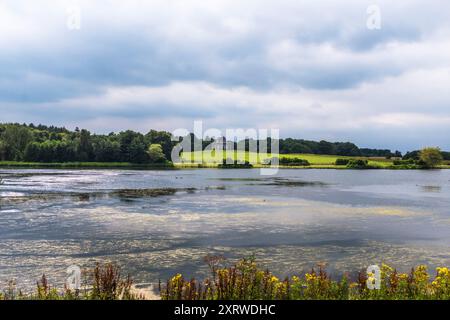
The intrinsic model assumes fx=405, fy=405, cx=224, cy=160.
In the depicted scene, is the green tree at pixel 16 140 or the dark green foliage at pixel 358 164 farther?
the dark green foliage at pixel 358 164

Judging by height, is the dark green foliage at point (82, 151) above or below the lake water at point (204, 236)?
above

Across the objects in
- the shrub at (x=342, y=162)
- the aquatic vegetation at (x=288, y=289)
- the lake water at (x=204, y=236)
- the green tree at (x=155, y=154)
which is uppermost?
the green tree at (x=155, y=154)

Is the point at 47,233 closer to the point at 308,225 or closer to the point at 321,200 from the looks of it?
the point at 308,225

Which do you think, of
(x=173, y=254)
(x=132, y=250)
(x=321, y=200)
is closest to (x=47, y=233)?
(x=132, y=250)

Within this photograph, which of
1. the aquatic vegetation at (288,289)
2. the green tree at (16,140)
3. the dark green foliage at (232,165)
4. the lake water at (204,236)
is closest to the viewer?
the aquatic vegetation at (288,289)

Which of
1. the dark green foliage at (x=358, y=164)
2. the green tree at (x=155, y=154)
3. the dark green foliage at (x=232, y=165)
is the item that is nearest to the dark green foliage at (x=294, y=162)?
the dark green foliage at (x=358, y=164)

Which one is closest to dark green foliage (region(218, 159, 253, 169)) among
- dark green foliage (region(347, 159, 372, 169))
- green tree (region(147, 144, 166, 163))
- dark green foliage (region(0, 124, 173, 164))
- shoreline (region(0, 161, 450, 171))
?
shoreline (region(0, 161, 450, 171))

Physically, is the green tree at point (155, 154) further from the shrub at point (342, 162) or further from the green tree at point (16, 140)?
the shrub at point (342, 162)

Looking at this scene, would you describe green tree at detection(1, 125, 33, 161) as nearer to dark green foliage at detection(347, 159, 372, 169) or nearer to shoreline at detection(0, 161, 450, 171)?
shoreline at detection(0, 161, 450, 171)

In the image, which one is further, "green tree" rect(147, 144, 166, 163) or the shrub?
the shrub

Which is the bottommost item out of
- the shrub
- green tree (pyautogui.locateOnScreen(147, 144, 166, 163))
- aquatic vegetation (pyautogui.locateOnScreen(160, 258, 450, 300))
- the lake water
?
the lake water

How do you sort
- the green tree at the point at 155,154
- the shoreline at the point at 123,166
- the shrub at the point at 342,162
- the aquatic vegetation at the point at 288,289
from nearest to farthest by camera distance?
the aquatic vegetation at the point at 288,289
the shoreline at the point at 123,166
the green tree at the point at 155,154
the shrub at the point at 342,162

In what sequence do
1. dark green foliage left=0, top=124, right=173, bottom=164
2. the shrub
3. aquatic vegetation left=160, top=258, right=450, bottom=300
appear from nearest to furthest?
aquatic vegetation left=160, top=258, right=450, bottom=300 < dark green foliage left=0, top=124, right=173, bottom=164 < the shrub
